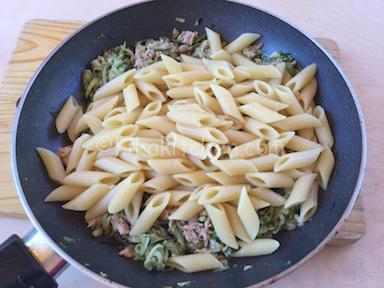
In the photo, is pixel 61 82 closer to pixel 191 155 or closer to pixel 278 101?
pixel 191 155

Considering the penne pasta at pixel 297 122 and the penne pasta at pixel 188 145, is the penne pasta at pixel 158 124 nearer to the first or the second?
the penne pasta at pixel 188 145

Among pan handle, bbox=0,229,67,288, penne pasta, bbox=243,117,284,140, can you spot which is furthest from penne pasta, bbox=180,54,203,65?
pan handle, bbox=0,229,67,288

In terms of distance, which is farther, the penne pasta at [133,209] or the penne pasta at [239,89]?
the penne pasta at [239,89]

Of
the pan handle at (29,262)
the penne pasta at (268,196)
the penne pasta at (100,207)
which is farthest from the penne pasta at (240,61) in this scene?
the pan handle at (29,262)

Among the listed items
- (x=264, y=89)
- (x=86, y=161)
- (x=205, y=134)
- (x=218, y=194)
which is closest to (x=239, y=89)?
(x=264, y=89)

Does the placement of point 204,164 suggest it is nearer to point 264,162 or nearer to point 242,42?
point 264,162
